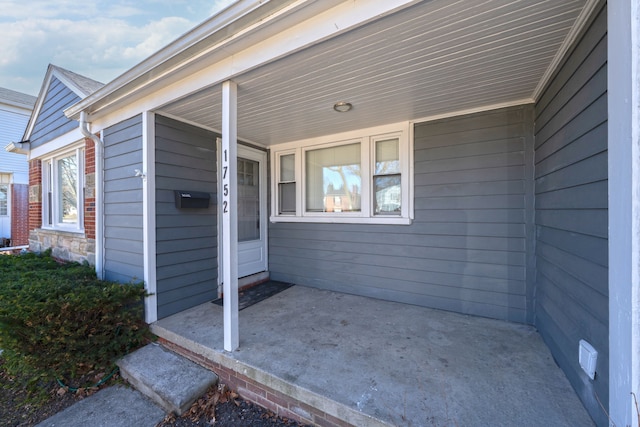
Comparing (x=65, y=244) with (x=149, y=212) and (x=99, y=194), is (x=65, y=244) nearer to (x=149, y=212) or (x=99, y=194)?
(x=99, y=194)

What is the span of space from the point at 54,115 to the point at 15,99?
881 centimetres

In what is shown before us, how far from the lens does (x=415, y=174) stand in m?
3.28

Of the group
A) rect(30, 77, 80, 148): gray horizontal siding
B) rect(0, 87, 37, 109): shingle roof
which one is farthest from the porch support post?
rect(0, 87, 37, 109): shingle roof

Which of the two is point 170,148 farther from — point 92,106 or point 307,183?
point 307,183

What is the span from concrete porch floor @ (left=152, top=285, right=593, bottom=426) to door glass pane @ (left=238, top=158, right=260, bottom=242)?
4.46ft

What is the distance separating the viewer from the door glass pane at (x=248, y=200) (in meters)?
4.12

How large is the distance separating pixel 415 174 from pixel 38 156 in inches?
265

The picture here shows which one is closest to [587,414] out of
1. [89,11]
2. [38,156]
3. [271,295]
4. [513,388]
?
[513,388]

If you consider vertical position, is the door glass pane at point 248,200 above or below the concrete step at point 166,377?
above

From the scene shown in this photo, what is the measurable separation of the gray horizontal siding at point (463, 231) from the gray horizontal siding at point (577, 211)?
350 millimetres

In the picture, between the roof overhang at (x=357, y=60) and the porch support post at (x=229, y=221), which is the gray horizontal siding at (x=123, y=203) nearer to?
the roof overhang at (x=357, y=60)

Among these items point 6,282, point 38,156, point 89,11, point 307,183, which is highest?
point 89,11

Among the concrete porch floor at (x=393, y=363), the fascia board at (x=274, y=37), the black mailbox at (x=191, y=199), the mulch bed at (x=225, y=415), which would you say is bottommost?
the mulch bed at (x=225, y=415)

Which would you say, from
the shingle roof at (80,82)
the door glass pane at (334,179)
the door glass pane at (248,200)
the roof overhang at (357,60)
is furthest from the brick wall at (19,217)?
the door glass pane at (334,179)
